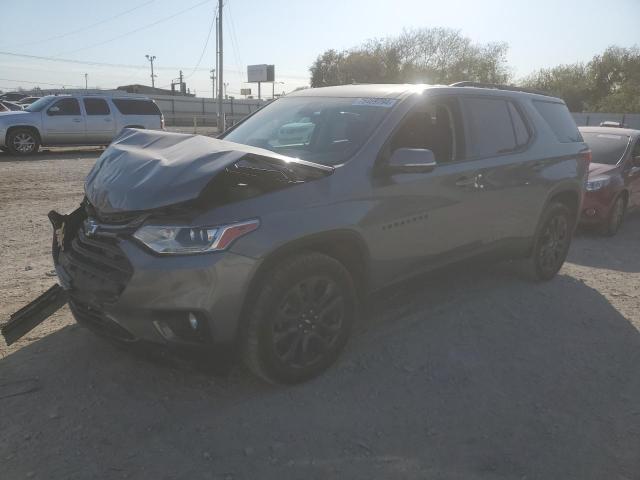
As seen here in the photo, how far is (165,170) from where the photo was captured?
290cm

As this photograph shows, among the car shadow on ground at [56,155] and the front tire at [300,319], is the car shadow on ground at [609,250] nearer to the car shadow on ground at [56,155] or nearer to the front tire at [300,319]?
the front tire at [300,319]

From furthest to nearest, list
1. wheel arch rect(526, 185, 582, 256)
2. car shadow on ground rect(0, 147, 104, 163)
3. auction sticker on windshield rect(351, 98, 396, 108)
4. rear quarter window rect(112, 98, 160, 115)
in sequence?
rear quarter window rect(112, 98, 160, 115) < car shadow on ground rect(0, 147, 104, 163) < wheel arch rect(526, 185, 582, 256) < auction sticker on windshield rect(351, 98, 396, 108)

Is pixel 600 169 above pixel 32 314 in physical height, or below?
above

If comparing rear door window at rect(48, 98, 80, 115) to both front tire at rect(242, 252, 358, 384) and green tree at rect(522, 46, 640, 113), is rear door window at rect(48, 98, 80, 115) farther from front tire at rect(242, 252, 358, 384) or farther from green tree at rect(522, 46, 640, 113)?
green tree at rect(522, 46, 640, 113)

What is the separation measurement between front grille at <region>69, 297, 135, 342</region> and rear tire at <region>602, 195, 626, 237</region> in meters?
6.98

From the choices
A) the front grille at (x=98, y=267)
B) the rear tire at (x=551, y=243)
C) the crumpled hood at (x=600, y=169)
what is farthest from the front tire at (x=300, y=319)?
the crumpled hood at (x=600, y=169)

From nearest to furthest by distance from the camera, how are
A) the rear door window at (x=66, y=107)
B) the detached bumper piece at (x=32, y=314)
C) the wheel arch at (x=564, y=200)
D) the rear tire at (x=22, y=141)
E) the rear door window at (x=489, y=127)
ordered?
the detached bumper piece at (x=32, y=314), the rear door window at (x=489, y=127), the wheel arch at (x=564, y=200), the rear tire at (x=22, y=141), the rear door window at (x=66, y=107)

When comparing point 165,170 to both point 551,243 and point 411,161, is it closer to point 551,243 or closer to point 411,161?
point 411,161

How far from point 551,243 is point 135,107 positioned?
15339 mm

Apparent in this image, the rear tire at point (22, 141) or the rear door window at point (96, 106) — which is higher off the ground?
the rear door window at point (96, 106)

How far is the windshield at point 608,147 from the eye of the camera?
8.14 m

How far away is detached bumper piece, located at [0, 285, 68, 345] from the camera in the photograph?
127 inches

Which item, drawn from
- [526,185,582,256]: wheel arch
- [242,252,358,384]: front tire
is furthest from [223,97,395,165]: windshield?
[526,185,582,256]: wheel arch

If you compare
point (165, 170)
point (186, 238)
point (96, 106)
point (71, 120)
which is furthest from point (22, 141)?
point (186, 238)
